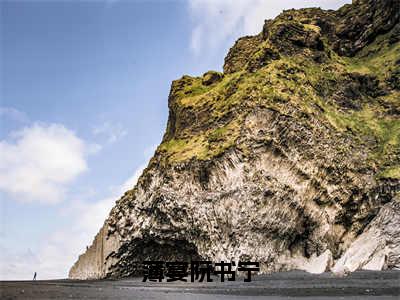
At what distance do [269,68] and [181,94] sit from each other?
18.5 m

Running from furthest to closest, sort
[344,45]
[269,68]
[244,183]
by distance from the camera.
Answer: [344,45] → [269,68] → [244,183]

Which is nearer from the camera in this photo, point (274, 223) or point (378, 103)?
point (274, 223)

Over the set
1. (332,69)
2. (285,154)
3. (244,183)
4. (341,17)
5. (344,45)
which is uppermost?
(341,17)

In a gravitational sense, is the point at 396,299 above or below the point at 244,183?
below

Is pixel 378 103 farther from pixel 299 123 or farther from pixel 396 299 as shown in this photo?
pixel 396 299

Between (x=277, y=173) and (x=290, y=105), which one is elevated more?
(x=290, y=105)

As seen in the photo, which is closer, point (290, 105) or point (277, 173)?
point (277, 173)

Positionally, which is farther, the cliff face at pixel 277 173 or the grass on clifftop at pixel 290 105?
the grass on clifftop at pixel 290 105

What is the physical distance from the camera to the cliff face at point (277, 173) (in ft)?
189

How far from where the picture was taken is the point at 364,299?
22.9 m

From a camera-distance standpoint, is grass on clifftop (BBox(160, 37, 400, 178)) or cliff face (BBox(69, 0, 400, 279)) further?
grass on clifftop (BBox(160, 37, 400, 178))

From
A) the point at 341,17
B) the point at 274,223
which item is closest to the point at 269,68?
the point at 274,223

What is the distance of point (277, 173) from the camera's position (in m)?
61.8

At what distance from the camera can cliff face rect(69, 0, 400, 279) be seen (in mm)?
57562
